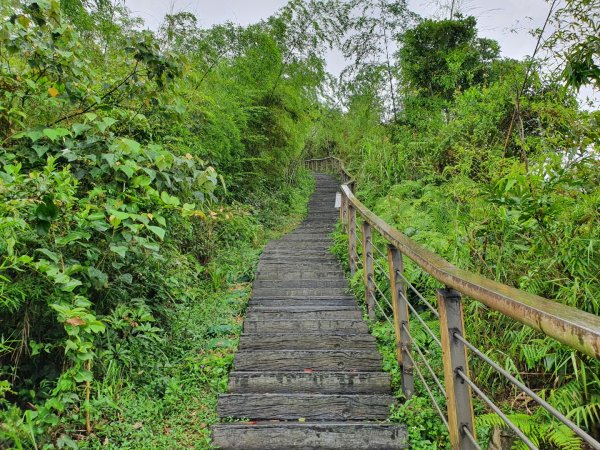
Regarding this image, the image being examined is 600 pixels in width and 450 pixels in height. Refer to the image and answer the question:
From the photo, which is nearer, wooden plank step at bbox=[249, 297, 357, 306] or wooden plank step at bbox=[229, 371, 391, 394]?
wooden plank step at bbox=[229, 371, 391, 394]

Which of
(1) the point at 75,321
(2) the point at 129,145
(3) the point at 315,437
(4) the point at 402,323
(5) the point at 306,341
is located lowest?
(3) the point at 315,437

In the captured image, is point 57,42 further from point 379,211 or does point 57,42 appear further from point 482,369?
point 379,211

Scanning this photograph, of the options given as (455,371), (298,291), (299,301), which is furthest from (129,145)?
(298,291)

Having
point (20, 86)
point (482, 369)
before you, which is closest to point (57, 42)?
point (20, 86)

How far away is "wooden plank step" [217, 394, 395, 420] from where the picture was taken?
237 cm

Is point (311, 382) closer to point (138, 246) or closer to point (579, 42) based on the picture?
point (138, 246)

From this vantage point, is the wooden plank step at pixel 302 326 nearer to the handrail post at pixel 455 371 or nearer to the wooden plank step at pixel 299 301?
the wooden plank step at pixel 299 301

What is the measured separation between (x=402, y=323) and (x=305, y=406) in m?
0.81

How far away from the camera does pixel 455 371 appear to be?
146cm

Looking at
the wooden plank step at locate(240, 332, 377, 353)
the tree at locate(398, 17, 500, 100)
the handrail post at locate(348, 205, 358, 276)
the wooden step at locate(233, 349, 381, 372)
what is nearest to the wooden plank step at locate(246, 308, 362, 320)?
the wooden plank step at locate(240, 332, 377, 353)

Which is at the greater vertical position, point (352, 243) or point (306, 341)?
point (352, 243)

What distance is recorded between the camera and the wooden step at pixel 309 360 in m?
2.84

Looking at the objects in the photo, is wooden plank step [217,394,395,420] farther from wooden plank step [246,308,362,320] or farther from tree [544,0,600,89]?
tree [544,0,600,89]

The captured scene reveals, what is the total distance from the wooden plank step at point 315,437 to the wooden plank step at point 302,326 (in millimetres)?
1236
